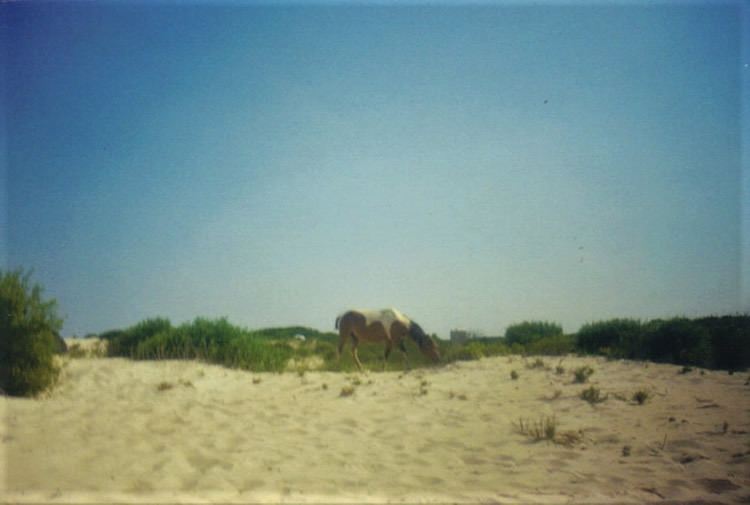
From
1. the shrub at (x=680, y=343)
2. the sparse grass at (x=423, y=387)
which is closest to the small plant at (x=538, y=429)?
the sparse grass at (x=423, y=387)

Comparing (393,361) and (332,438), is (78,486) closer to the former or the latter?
(332,438)

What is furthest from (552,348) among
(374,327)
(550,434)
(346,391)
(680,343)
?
(550,434)

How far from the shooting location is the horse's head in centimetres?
1354

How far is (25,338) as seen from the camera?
6.96 meters

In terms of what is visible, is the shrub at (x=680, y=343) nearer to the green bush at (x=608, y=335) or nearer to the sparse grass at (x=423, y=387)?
the green bush at (x=608, y=335)

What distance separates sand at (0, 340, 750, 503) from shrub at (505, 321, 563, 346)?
28.9 ft

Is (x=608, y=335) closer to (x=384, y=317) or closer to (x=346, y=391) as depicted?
(x=384, y=317)

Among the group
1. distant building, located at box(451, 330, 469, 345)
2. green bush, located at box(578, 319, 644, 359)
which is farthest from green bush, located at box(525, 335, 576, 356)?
distant building, located at box(451, 330, 469, 345)

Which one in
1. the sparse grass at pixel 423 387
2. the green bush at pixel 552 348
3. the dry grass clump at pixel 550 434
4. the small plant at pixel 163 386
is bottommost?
the dry grass clump at pixel 550 434

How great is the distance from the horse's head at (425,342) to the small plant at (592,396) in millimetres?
6011

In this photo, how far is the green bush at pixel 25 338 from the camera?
6.68 m

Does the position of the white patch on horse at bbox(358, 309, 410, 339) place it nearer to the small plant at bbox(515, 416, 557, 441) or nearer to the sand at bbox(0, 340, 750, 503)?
the sand at bbox(0, 340, 750, 503)

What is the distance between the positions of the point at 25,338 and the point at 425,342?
9672 millimetres

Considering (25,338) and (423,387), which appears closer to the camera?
(25,338)
